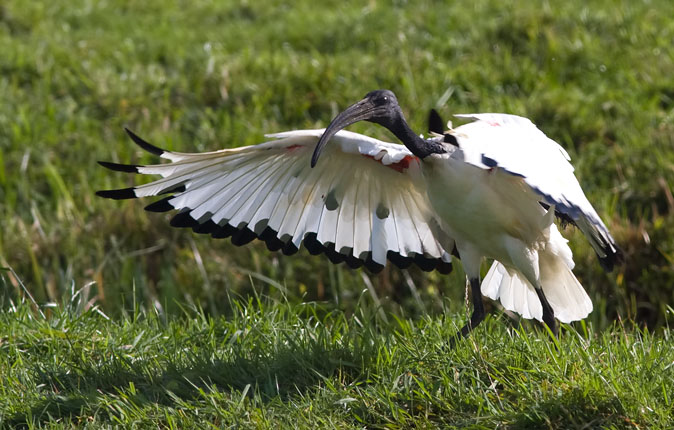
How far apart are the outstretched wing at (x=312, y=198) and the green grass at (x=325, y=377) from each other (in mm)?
460

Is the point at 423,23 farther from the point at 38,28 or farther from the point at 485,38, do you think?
the point at 38,28

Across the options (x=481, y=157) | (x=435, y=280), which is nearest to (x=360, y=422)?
(x=481, y=157)

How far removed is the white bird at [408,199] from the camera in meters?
3.34

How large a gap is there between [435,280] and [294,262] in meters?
0.81

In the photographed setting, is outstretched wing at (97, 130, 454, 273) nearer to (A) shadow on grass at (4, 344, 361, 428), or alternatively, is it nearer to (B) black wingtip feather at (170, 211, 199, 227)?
(B) black wingtip feather at (170, 211, 199, 227)

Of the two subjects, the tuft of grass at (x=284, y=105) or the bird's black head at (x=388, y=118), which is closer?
the bird's black head at (x=388, y=118)

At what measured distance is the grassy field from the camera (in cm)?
294

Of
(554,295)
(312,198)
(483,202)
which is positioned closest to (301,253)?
(312,198)

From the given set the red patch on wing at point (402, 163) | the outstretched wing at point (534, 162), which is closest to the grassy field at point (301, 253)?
the outstretched wing at point (534, 162)

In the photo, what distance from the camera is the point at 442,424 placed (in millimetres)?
2805

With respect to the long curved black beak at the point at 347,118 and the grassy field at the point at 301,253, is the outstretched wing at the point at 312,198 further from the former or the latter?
the grassy field at the point at 301,253

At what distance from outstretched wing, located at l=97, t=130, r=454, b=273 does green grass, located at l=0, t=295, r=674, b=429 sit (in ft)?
1.51

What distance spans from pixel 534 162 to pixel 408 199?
3.02 ft

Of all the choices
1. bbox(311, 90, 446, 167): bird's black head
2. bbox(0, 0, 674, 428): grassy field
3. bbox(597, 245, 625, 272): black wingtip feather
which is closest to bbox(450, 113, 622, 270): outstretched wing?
bbox(597, 245, 625, 272): black wingtip feather
